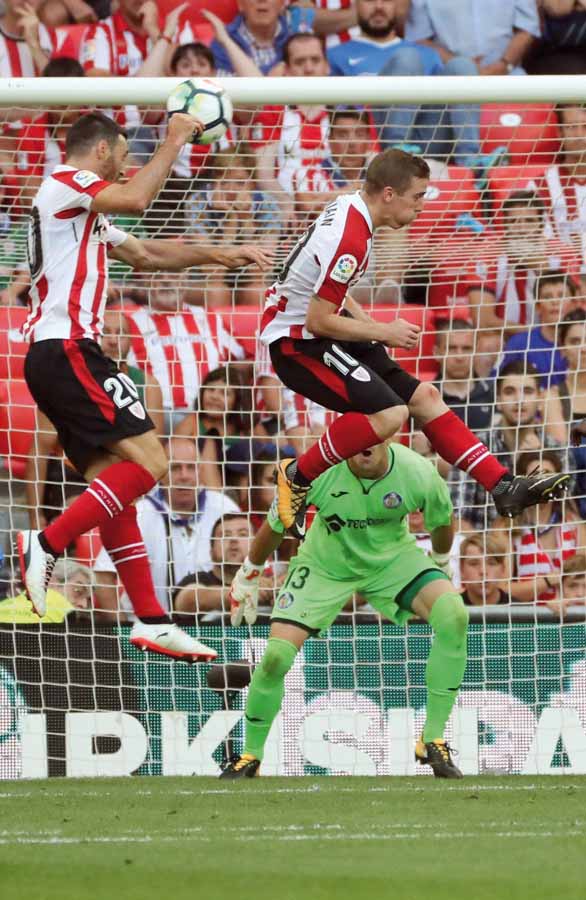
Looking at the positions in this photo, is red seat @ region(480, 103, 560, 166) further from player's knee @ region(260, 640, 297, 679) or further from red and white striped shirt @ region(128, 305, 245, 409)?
player's knee @ region(260, 640, 297, 679)

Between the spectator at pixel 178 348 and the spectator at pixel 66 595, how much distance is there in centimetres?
119

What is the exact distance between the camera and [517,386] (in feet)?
31.6

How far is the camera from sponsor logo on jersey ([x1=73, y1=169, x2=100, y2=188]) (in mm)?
6648

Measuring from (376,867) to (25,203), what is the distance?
217 inches

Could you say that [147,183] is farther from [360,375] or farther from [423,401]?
[423,401]

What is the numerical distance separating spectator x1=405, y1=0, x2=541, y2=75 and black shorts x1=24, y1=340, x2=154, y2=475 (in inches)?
261

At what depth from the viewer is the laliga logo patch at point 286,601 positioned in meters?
8.02

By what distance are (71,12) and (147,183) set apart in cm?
624

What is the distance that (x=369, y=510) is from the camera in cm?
815

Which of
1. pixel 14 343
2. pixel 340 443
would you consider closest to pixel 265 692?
pixel 340 443

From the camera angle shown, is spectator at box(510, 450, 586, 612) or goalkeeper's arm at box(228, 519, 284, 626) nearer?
goalkeeper's arm at box(228, 519, 284, 626)

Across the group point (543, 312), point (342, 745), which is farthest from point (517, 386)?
point (342, 745)

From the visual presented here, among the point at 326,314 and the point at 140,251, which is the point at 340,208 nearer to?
the point at 326,314

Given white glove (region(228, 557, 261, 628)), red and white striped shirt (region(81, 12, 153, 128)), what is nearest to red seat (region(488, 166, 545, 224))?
white glove (region(228, 557, 261, 628))
